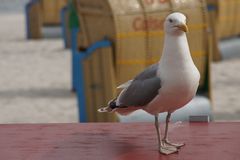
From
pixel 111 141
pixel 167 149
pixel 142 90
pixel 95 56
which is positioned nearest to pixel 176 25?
pixel 142 90

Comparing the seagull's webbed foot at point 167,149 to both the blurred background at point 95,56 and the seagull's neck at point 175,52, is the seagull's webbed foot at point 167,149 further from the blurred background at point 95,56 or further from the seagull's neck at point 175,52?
the blurred background at point 95,56

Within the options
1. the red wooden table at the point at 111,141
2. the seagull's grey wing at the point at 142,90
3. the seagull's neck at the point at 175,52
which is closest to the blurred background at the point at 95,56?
the red wooden table at the point at 111,141

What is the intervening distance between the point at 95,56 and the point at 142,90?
2.89 m

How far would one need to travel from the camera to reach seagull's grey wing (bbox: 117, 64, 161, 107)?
6.81ft

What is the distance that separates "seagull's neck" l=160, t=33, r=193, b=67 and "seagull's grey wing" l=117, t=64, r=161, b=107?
0.08 metres

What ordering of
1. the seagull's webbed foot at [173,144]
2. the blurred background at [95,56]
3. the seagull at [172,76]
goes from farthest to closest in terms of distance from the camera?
the blurred background at [95,56] < the seagull's webbed foot at [173,144] < the seagull at [172,76]

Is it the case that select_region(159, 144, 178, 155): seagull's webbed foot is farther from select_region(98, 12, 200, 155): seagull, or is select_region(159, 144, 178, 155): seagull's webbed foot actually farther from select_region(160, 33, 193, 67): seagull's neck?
select_region(160, 33, 193, 67): seagull's neck

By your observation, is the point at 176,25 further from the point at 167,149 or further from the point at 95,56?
the point at 95,56

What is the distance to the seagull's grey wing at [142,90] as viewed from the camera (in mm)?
2074

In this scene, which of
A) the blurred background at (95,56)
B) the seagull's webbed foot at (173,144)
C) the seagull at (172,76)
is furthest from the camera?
the blurred background at (95,56)

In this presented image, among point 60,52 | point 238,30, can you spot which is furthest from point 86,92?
point 60,52

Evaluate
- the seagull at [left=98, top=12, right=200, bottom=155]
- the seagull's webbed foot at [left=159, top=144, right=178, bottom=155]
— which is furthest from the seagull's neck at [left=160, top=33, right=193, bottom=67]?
the seagull's webbed foot at [left=159, top=144, right=178, bottom=155]

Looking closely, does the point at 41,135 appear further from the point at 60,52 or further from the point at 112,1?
the point at 60,52

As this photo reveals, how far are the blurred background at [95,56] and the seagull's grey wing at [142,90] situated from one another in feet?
8.36
